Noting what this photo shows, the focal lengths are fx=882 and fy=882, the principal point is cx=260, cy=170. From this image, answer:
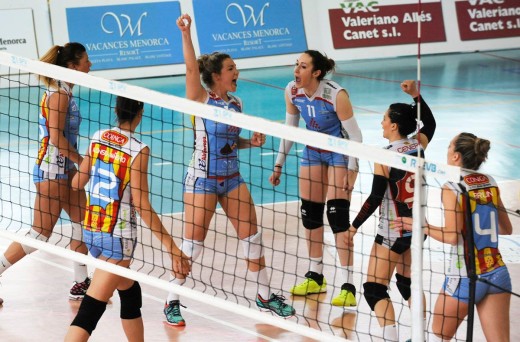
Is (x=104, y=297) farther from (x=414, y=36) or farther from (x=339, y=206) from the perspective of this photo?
(x=414, y=36)

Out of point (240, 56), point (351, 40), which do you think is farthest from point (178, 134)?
point (351, 40)

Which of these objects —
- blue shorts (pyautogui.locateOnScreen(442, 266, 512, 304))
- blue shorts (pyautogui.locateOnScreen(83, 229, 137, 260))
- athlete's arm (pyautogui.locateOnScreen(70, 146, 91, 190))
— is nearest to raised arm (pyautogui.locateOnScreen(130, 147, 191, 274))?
blue shorts (pyautogui.locateOnScreen(83, 229, 137, 260))

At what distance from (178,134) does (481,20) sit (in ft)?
31.9

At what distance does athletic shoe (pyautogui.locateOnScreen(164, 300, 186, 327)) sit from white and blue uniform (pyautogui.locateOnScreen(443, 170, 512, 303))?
2303mm

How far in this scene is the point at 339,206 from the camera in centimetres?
718

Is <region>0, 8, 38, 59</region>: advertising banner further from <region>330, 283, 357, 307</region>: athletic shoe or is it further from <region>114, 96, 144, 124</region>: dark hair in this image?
<region>114, 96, 144, 124</region>: dark hair

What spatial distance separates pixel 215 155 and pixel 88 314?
183cm

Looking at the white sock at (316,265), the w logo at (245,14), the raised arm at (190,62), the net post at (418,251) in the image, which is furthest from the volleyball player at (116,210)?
the w logo at (245,14)

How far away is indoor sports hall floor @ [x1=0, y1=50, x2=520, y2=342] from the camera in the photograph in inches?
265

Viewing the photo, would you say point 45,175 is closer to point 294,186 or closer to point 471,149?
point 471,149

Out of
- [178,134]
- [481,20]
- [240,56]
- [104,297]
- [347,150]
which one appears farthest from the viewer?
[481,20]

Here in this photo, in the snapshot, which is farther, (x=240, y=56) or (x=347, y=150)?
(x=240, y=56)

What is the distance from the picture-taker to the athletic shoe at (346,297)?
7199 millimetres

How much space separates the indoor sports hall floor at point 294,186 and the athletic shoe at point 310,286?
Answer: 0.07 meters
